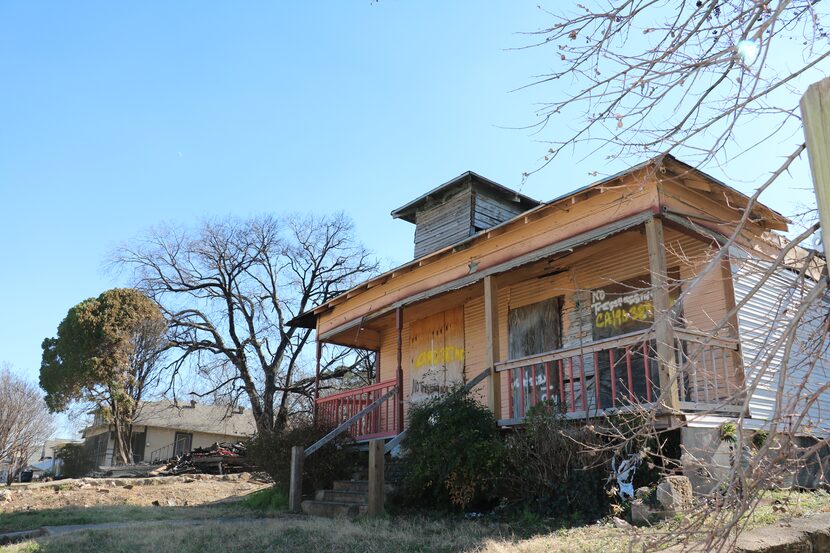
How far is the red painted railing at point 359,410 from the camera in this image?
13797 millimetres

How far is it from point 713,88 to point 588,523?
5178 mm

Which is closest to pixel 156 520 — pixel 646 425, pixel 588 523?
pixel 588 523

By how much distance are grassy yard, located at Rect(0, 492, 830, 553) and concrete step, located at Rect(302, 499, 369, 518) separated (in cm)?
58

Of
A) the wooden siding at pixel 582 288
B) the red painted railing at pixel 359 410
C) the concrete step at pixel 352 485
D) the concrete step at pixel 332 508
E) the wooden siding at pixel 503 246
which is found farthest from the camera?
the red painted railing at pixel 359 410

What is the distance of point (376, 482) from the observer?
9.55 m

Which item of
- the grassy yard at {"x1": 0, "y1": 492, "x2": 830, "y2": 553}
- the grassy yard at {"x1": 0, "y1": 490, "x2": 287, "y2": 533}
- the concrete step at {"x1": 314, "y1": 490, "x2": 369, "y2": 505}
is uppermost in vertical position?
the concrete step at {"x1": 314, "y1": 490, "x2": 369, "y2": 505}

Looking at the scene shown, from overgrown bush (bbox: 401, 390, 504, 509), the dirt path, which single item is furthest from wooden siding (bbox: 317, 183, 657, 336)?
the dirt path

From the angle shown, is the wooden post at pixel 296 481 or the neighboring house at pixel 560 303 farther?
the wooden post at pixel 296 481

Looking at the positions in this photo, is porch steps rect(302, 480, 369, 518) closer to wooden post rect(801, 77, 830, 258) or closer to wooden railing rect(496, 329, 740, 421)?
wooden railing rect(496, 329, 740, 421)

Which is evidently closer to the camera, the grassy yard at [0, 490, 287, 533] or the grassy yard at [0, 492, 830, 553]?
the grassy yard at [0, 492, 830, 553]

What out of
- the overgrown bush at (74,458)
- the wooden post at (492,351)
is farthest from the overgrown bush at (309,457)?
the overgrown bush at (74,458)

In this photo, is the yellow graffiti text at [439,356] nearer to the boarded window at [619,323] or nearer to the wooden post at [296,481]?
the boarded window at [619,323]

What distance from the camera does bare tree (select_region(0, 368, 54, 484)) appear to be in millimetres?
29688

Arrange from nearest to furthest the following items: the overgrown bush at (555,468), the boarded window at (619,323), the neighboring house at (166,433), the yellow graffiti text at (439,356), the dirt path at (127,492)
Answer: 1. the overgrown bush at (555,468)
2. the boarded window at (619,323)
3. the yellow graffiti text at (439,356)
4. the dirt path at (127,492)
5. the neighboring house at (166,433)
